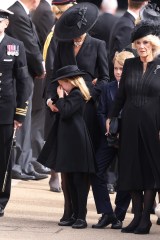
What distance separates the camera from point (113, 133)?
9.92m

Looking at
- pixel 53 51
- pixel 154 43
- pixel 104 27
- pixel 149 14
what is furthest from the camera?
pixel 104 27

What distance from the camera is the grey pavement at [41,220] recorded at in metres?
9.50

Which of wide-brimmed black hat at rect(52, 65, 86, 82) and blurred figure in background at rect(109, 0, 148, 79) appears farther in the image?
blurred figure in background at rect(109, 0, 148, 79)

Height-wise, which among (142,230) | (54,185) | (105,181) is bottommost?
(54,185)

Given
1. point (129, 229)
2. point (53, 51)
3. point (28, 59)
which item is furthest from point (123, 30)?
point (129, 229)

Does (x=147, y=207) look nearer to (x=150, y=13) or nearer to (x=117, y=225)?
(x=117, y=225)

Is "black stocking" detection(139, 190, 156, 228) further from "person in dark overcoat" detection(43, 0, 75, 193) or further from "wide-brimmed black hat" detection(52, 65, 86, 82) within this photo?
"person in dark overcoat" detection(43, 0, 75, 193)

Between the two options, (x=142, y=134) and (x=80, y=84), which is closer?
(x=142, y=134)

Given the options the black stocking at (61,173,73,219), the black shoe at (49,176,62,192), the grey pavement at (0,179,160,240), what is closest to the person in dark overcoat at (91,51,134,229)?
the grey pavement at (0,179,160,240)

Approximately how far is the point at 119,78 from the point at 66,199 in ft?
4.42

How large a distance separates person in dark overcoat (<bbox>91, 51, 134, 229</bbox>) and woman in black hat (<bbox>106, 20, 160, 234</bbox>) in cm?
27

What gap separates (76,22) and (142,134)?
4.26ft

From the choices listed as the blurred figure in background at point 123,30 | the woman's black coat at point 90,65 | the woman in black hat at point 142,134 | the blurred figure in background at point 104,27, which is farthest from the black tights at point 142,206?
the blurred figure in background at point 104,27

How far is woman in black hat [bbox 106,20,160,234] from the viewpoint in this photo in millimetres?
9734
